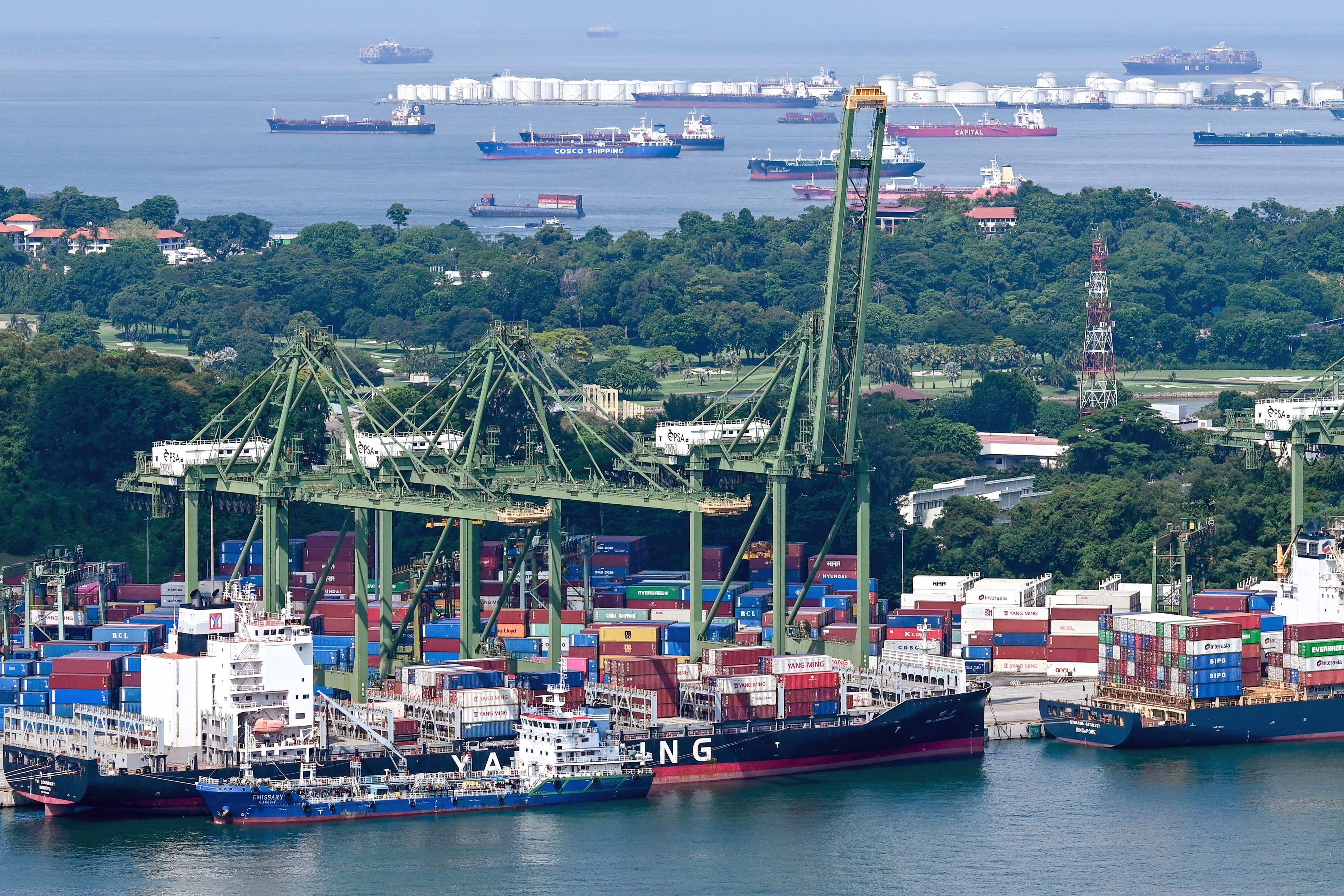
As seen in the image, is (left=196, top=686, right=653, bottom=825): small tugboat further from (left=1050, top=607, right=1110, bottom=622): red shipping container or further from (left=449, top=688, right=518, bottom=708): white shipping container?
(left=1050, top=607, right=1110, bottom=622): red shipping container

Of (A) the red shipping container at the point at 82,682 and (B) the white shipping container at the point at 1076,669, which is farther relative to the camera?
(B) the white shipping container at the point at 1076,669

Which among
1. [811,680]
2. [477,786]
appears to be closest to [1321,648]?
[811,680]

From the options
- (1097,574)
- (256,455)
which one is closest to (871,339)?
(1097,574)

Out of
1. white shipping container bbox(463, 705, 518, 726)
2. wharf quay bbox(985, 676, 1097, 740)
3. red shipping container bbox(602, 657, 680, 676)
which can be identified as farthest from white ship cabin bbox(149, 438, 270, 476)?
wharf quay bbox(985, 676, 1097, 740)

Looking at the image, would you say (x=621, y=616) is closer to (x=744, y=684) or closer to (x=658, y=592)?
(x=658, y=592)

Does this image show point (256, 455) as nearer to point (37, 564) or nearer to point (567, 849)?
point (37, 564)

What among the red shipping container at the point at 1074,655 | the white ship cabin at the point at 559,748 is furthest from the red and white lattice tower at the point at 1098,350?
the white ship cabin at the point at 559,748

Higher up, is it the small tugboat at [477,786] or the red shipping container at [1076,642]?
the red shipping container at [1076,642]

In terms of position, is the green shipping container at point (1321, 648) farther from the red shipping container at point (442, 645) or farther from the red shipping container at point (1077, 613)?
the red shipping container at point (442, 645)
